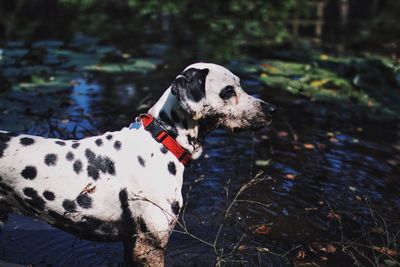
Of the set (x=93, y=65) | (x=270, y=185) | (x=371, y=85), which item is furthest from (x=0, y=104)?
(x=371, y=85)

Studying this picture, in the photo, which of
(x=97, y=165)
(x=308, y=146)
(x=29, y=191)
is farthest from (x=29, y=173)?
(x=308, y=146)

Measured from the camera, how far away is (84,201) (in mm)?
4086

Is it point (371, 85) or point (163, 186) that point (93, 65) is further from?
point (163, 186)

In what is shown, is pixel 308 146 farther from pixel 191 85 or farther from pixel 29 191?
pixel 29 191

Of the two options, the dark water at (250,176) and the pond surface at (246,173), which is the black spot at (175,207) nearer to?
the dark water at (250,176)

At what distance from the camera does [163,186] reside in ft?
13.6

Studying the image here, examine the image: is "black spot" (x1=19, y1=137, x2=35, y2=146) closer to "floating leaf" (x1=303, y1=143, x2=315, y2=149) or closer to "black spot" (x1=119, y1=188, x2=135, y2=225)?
"black spot" (x1=119, y1=188, x2=135, y2=225)

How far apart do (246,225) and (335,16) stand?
768 inches

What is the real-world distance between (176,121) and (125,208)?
0.84m

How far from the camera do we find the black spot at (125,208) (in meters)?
4.14

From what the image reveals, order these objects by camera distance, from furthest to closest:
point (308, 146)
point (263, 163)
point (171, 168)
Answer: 1. point (308, 146)
2. point (263, 163)
3. point (171, 168)

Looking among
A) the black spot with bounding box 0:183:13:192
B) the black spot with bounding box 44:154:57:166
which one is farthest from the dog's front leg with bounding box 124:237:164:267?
the black spot with bounding box 0:183:13:192

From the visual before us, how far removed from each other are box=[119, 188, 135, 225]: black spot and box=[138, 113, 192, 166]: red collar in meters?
0.51

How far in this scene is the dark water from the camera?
526cm
